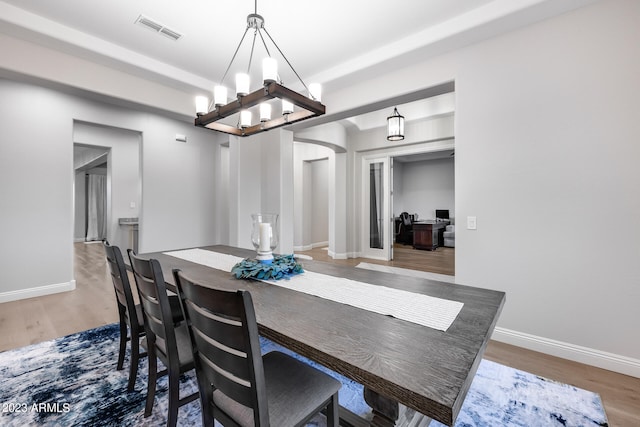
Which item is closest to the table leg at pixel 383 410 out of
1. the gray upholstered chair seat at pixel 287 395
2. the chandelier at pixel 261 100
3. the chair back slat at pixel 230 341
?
the gray upholstered chair seat at pixel 287 395

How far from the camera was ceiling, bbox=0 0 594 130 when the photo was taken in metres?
2.29

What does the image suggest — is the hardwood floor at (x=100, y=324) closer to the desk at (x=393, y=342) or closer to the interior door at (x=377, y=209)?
the desk at (x=393, y=342)

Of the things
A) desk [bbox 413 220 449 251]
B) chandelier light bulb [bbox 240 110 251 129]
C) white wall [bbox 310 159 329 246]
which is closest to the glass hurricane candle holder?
chandelier light bulb [bbox 240 110 251 129]

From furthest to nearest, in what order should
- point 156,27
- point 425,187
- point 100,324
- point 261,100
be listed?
point 425,187
point 100,324
point 156,27
point 261,100

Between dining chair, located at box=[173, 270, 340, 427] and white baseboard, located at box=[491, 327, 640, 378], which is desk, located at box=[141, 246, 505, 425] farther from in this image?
white baseboard, located at box=[491, 327, 640, 378]

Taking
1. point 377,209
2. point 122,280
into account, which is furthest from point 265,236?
point 377,209

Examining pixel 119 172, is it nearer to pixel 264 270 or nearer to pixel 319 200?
pixel 319 200

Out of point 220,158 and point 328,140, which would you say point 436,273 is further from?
point 220,158

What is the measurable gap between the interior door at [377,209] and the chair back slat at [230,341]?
5421 millimetres

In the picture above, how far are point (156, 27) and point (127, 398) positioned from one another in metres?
2.99

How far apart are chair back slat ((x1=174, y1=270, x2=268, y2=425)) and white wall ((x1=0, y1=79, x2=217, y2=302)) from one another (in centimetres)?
401

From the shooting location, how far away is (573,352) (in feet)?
7.02

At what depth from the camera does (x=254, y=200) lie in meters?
4.66

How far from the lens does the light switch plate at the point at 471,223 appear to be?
2594 mm
